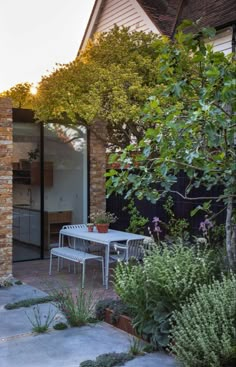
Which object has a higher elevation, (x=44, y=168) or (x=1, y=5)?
(x=1, y=5)

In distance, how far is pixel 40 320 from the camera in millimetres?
5234

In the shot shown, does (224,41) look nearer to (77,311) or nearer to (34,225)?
(34,225)

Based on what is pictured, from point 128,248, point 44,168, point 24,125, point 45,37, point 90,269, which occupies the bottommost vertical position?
point 90,269

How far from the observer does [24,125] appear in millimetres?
9070

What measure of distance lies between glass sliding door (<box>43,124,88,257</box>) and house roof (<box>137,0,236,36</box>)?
346 centimetres

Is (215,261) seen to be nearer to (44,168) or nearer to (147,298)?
(147,298)

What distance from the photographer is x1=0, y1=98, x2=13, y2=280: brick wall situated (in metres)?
7.41

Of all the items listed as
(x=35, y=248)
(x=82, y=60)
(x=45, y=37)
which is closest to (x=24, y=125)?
(x=82, y=60)

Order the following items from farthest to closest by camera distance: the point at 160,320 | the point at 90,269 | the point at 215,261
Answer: the point at 90,269, the point at 215,261, the point at 160,320

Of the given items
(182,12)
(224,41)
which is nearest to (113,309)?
(224,41)

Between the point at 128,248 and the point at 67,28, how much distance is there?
27.2 feet

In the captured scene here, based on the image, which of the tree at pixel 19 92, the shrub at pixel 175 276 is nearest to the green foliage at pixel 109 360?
the shrub at pixel 175 276

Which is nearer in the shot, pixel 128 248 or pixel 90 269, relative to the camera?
pixel 128 248

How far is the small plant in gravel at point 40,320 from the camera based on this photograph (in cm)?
487
